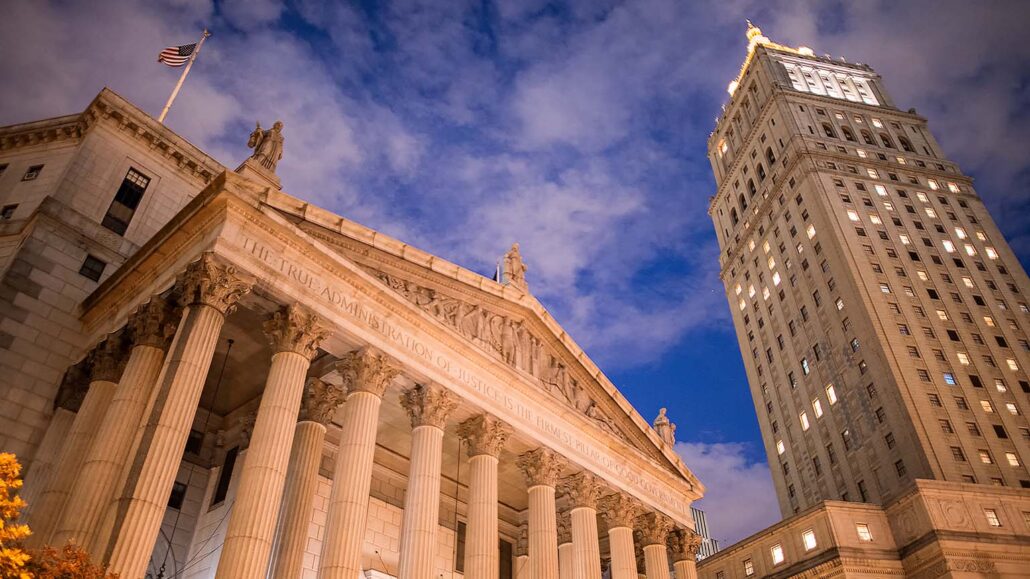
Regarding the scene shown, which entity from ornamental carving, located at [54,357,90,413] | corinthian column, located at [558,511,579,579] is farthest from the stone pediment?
ornamental carving, located at [54,357,90,413]

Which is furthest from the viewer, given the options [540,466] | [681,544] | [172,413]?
[681,544]

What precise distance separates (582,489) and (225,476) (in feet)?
48.1

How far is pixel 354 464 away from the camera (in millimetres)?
22188

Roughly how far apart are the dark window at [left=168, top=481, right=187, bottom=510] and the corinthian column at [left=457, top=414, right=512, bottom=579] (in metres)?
10.6

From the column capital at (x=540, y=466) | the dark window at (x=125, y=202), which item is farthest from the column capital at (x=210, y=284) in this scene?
the column capital at (x=540, y=466)

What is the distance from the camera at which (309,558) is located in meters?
25.8

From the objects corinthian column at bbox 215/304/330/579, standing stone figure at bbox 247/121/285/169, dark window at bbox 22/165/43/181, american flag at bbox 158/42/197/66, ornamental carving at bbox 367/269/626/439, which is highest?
american flag at bbox 158/42/197/66

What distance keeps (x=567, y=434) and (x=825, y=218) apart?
51149 mm

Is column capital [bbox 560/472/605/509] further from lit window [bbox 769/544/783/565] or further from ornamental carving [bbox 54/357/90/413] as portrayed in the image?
lit window [bbox 769/544/783/565]

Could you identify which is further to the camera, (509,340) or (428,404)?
(509,340)

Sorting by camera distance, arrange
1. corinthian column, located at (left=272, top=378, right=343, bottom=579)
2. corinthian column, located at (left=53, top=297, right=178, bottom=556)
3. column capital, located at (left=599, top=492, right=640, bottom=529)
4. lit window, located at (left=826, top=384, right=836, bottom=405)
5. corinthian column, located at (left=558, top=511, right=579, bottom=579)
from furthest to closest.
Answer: lit window, located at (left=826, top=384, right=836, bottom=405) → corinthian column, located at (left=558, top=511, right=579, bottom=579) → column capital, located at (left=599, top=492, right=640, bottom=529) → corinthian column, located at (left=272, top=378, right=343, bottom=579) → corinthian column, located at (left=53, top=297, right=178, bottom=556)

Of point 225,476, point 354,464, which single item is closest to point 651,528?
point 354,464

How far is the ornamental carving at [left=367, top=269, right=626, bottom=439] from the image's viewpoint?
27.8 meters

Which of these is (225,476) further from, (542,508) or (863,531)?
(863,531)
